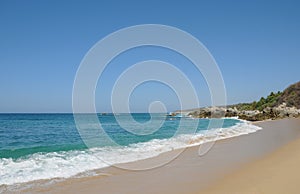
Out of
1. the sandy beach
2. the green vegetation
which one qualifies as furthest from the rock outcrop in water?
the sandy beach

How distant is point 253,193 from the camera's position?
5508mm

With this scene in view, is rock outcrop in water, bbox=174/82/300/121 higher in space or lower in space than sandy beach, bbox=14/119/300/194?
higher

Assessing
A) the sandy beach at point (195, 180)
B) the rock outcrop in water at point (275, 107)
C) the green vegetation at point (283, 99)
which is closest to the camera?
the sandy beach at point (195, 180)

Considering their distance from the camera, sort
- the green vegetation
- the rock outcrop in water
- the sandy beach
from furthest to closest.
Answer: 1. the green vegetation
2. the rock outcrop in water
3. the sandy beach

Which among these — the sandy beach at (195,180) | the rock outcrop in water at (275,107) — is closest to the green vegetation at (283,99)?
the rock outcrop in water at (275,107)

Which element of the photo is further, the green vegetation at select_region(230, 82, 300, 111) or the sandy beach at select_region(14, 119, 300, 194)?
the green vegetation at select_region(230, 82, 300, 111)

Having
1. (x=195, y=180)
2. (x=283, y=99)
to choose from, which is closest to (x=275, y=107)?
(x=283, y=99)

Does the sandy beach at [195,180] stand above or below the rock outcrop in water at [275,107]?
below

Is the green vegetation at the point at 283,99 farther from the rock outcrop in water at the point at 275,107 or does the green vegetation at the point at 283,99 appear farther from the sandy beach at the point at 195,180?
the sandy beach at the point at 195,180

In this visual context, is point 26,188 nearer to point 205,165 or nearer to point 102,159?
point 102,159

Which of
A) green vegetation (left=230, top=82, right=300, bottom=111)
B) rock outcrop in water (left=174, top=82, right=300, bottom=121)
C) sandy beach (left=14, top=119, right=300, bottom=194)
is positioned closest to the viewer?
sandy beach (left=14, top=119, right=300, bottom=194)

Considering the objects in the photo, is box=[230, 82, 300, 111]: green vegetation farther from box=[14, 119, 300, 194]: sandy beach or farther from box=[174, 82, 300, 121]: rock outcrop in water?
box=[14, 119, 300, 194]: sandy beach

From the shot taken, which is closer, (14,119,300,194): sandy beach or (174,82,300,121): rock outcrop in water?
(14,119,300,194): sandy beach

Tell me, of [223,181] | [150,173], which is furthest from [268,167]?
Answer: [150,173]
